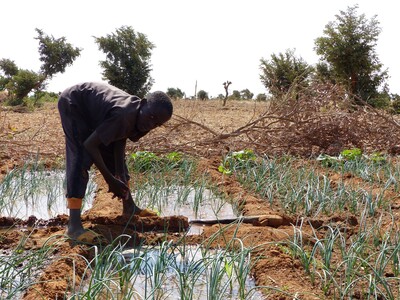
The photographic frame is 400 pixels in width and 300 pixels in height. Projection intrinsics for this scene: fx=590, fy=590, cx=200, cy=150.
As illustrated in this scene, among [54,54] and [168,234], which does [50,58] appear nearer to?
[54,54]

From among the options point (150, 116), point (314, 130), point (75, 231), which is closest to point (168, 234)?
point (75, 231)

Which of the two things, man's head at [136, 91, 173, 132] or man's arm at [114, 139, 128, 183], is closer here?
man's head at [136, 91, 173, 132]

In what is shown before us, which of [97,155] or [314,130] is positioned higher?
[314,130]

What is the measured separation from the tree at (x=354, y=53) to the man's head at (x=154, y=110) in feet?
57.4

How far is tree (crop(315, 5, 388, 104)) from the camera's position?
816 inches

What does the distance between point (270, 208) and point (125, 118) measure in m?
1.53

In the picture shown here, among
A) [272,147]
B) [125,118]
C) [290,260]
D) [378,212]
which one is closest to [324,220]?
[378,212]

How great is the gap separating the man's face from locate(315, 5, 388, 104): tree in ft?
57.4

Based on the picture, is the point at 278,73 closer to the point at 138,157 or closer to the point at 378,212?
the point at 138,157

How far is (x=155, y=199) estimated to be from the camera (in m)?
5.00

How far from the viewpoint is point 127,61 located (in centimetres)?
2639

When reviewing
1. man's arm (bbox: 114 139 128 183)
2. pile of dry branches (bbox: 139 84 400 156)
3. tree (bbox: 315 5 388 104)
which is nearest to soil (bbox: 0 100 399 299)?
man's arm (bbox: 114 139 128 183)

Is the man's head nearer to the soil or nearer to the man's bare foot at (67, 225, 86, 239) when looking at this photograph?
the soil

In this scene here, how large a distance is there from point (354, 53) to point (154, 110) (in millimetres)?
18097
